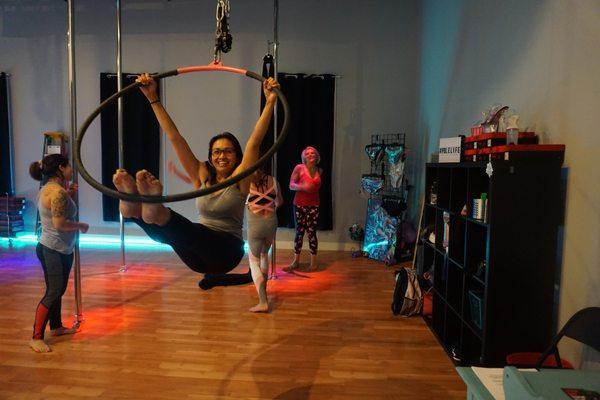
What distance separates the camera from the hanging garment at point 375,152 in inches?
220

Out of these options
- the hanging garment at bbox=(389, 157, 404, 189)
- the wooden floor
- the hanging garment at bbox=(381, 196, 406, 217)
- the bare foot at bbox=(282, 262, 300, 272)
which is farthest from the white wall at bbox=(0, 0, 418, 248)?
the wooden floor

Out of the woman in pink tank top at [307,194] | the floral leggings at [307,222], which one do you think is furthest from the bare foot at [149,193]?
the floral leggings at [307,222]

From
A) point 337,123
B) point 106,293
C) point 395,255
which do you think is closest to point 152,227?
point 106,293

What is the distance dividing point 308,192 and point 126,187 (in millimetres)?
3217

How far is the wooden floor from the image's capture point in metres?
2.41

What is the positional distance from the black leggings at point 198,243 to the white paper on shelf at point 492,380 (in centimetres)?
121

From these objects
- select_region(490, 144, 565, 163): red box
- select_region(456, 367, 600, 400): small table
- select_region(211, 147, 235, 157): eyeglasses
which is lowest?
select_region(456, 367, 600, 400): small table

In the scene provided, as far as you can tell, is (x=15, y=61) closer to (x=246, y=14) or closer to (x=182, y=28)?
(x=182, y=28)

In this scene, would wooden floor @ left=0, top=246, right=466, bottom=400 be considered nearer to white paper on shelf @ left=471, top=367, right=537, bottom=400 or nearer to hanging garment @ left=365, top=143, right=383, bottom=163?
white paper on shelf @ left=471, top=367, right=537, bottom=400

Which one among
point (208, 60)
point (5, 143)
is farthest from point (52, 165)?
point (5, 143)

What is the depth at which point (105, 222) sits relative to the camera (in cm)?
666

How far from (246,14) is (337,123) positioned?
6.80 ft

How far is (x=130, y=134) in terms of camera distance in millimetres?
6383

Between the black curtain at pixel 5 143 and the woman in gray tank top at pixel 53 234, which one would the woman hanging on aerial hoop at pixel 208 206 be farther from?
the black curtain at pixel 5 143
